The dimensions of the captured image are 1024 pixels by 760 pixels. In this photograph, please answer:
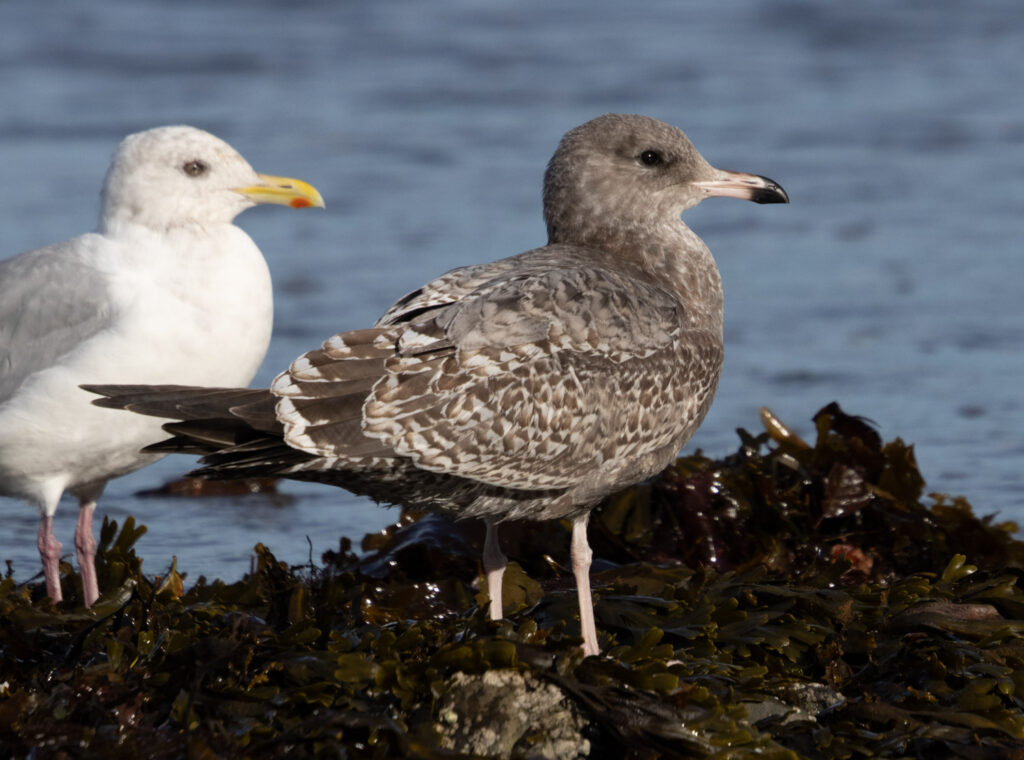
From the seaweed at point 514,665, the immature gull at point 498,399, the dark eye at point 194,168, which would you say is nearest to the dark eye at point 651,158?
the immature gull at point 498,399

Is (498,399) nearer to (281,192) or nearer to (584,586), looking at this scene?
(584,586)

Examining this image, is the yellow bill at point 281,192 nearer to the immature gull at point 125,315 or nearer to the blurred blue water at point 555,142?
the immature gull at point 125,315

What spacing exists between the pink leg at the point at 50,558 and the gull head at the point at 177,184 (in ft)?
3.65

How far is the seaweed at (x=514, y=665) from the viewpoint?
12.1ft

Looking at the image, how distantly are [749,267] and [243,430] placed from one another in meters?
6.49

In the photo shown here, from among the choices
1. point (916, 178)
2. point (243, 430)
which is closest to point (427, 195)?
point (916, 178)

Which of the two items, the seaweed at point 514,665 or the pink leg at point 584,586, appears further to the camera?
the pink leg at point 584,586

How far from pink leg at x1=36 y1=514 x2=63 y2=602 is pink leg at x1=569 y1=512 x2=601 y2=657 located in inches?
70.9

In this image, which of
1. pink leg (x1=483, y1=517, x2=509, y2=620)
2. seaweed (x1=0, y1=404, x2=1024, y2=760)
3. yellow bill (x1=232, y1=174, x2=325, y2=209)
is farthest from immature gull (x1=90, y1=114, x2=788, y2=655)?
yellow bill (x1=232, y1=174, x2=325, y2=209)

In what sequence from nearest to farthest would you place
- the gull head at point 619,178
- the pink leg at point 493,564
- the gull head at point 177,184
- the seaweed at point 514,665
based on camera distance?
the seaweed at point 514,665, the pink leg at point 493,564, the gull head at point 619,178, the gull head at point 177,184

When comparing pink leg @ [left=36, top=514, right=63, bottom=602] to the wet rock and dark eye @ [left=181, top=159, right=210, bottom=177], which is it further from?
the wet rock

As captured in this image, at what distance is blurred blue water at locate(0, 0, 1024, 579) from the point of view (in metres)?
7.77

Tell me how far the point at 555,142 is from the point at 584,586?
863cm

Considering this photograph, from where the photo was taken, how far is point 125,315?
526 cm
